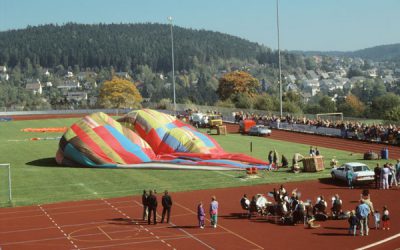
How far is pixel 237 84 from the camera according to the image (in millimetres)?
124312

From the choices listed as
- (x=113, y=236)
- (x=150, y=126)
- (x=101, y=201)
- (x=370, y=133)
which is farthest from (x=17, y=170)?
(x=370, y=133)

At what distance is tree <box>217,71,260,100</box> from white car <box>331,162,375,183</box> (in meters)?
88.4

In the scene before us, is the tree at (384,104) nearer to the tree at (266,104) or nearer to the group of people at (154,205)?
the tree at (266,104)

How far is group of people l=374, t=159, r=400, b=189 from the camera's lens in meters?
32.3

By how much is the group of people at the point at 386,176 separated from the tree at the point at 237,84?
89.6 metres

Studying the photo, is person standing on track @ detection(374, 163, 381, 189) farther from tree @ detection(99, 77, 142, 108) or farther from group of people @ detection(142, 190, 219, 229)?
tree @ detection(99, 77, 142, 108)

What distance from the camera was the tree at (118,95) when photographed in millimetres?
135000

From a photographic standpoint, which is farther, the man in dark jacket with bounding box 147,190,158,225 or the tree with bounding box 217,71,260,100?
the tree with bounding box 217,71,260,100

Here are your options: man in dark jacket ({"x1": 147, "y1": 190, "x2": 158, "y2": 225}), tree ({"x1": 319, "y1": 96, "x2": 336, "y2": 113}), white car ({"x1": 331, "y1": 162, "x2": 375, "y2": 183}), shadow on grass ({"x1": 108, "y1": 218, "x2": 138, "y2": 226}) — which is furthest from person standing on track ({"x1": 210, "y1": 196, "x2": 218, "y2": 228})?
tree ({"x1": 319, "y1": 96, "x2": 336, "y2": 113})

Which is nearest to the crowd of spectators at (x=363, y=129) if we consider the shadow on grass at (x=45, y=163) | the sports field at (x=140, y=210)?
the sports field at (x=140, y=210)

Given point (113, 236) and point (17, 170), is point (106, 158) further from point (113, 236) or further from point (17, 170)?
point (113, 236)

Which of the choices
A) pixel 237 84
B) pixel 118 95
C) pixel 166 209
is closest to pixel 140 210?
pixel 166 209

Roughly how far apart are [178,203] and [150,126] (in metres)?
14.6

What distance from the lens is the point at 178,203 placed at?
30172 millimetres
